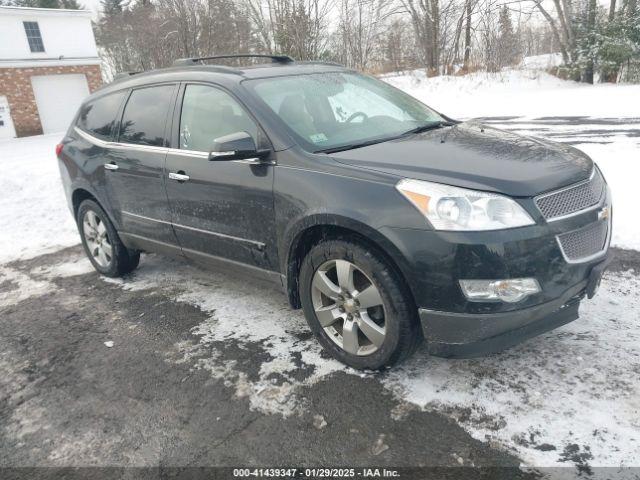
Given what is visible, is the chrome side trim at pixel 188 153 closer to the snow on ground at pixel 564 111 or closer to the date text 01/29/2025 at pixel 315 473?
the date text 01/29/2025 at pixel 315 473

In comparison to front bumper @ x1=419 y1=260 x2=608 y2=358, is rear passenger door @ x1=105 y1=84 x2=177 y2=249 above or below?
above

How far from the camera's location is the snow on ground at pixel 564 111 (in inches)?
243

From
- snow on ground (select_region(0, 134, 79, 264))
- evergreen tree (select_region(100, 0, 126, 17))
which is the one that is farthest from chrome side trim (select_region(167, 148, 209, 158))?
evergreen tree (select_region(100, 0, 126, 17))

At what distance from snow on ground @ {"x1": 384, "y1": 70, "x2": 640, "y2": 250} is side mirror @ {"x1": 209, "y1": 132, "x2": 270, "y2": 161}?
3.39 meters

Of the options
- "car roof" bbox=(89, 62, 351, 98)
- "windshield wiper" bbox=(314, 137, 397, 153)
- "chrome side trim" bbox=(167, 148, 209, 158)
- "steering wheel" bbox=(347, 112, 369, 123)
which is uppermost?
"car roof" bbox=(89, 62, 351, 98)

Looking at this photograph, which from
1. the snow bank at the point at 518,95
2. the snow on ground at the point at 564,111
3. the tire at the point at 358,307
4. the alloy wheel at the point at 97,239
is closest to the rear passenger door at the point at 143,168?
the alloy wheel at the point at 97,239

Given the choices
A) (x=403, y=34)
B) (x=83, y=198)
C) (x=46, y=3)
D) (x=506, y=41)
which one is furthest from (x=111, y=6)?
(x=83, y=198)

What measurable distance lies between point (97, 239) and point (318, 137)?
294cm

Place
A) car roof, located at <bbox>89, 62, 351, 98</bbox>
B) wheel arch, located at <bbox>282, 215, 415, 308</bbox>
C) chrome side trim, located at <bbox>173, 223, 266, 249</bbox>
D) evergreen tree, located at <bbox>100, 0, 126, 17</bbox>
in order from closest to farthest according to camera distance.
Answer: wheel arch, located at <bbox>282, 215, 415, 308</bbox> → chrome side trim, located at <bbox>173, 223, 266, 249</bbox> → car roof, located at <bbox>89, 62, 351, 98</bbox> → evergreen tree, located at <bbox>100, 0, 126, 17</bbox>

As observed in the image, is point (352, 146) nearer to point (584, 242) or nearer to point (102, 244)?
point (584, 242)

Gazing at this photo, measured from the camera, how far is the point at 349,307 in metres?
3.04

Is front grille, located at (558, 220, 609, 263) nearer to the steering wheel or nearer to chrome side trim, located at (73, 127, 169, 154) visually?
the steering wheel

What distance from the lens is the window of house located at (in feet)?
82.6

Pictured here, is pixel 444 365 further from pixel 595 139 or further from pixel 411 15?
pixel 411 15
